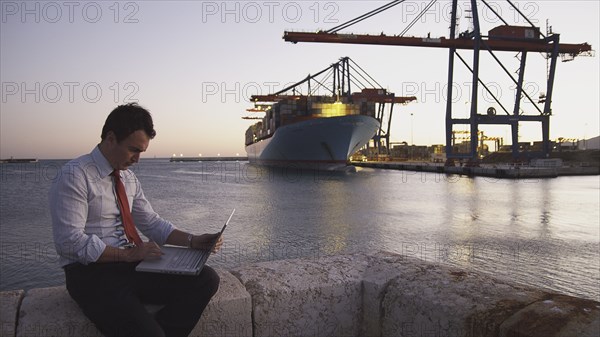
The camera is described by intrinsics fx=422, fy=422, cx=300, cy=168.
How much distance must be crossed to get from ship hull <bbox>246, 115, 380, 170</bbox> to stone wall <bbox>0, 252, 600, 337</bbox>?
1380 inches

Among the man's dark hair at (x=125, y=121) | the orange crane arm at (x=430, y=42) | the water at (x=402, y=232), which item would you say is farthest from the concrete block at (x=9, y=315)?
the orange crane arm at (x=430, y=42)

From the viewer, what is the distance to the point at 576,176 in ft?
127

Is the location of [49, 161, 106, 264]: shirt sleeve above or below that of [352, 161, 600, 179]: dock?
above

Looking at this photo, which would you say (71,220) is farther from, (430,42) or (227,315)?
(430,42)

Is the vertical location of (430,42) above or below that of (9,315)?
above

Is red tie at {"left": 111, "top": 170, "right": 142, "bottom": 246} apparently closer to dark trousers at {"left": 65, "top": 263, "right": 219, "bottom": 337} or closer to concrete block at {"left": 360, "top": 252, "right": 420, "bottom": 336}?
dark trousers at {"left": 65, "top": 263, "right": 219, "bottom": 337}

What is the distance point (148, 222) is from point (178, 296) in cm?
59

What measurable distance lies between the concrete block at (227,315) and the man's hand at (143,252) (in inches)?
13.6

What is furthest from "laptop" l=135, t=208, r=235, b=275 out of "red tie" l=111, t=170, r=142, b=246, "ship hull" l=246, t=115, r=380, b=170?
"ship hull" l=246, t=115, r=380, b=170

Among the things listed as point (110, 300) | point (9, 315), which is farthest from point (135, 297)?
point (9, 315)

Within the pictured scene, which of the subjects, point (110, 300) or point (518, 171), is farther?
point (518, 171)

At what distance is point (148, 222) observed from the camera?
2.26m

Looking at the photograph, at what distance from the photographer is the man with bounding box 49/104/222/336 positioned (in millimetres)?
1671

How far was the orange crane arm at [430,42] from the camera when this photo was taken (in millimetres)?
32688
